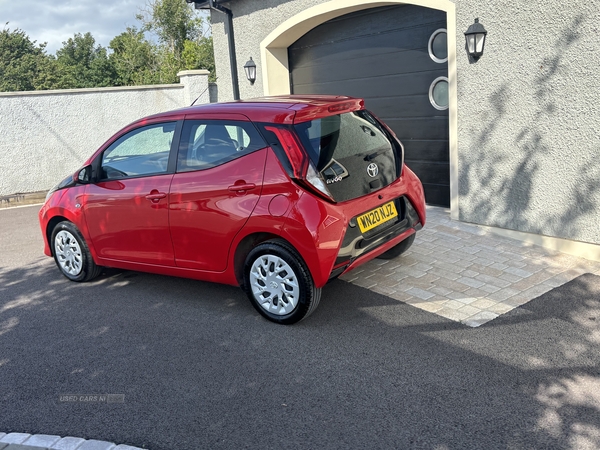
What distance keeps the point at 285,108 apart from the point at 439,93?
355cm

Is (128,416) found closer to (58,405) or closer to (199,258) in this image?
(58,405)

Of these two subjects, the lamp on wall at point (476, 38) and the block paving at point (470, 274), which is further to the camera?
the lamp on wall at point (476, 38)

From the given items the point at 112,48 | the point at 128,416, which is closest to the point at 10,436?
Result: the point at 128,416

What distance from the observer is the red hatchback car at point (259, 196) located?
15.0ft

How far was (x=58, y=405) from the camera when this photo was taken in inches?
155

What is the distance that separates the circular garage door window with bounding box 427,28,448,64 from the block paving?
7.38 feet

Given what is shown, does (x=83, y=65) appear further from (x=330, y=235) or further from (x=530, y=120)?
(x=330, y=235)

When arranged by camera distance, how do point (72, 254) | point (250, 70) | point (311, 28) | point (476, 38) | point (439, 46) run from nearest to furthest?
point (72, 254) → point (476, 38) → point (439, 46) → point (311, 28) → point (250, 70)

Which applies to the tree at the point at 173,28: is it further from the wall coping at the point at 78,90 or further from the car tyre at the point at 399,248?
the car tyre at the point at 399,248

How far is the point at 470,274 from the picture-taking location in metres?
5.68

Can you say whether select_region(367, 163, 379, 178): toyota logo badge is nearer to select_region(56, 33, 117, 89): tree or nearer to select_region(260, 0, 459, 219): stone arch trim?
select_region(260, 0, 459, 219): stone arch trim

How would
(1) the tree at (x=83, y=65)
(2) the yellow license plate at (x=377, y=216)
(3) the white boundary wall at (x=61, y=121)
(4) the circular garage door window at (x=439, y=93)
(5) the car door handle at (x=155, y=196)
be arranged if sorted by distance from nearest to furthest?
(2) the yellow license plate at (x=377, y=216), (5) the car door handle at (x=155, y=196), (4) the circular garage door window at (x=439, y=93), (3) the white boundary wall at (x=61, y=121), (1) the tree at (x=83, y=65)

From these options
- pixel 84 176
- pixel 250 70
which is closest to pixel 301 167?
pixel 84 176

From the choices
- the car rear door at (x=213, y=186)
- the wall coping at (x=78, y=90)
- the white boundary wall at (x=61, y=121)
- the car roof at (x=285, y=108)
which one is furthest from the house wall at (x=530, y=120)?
the wall coping at (x=78, y=90)
